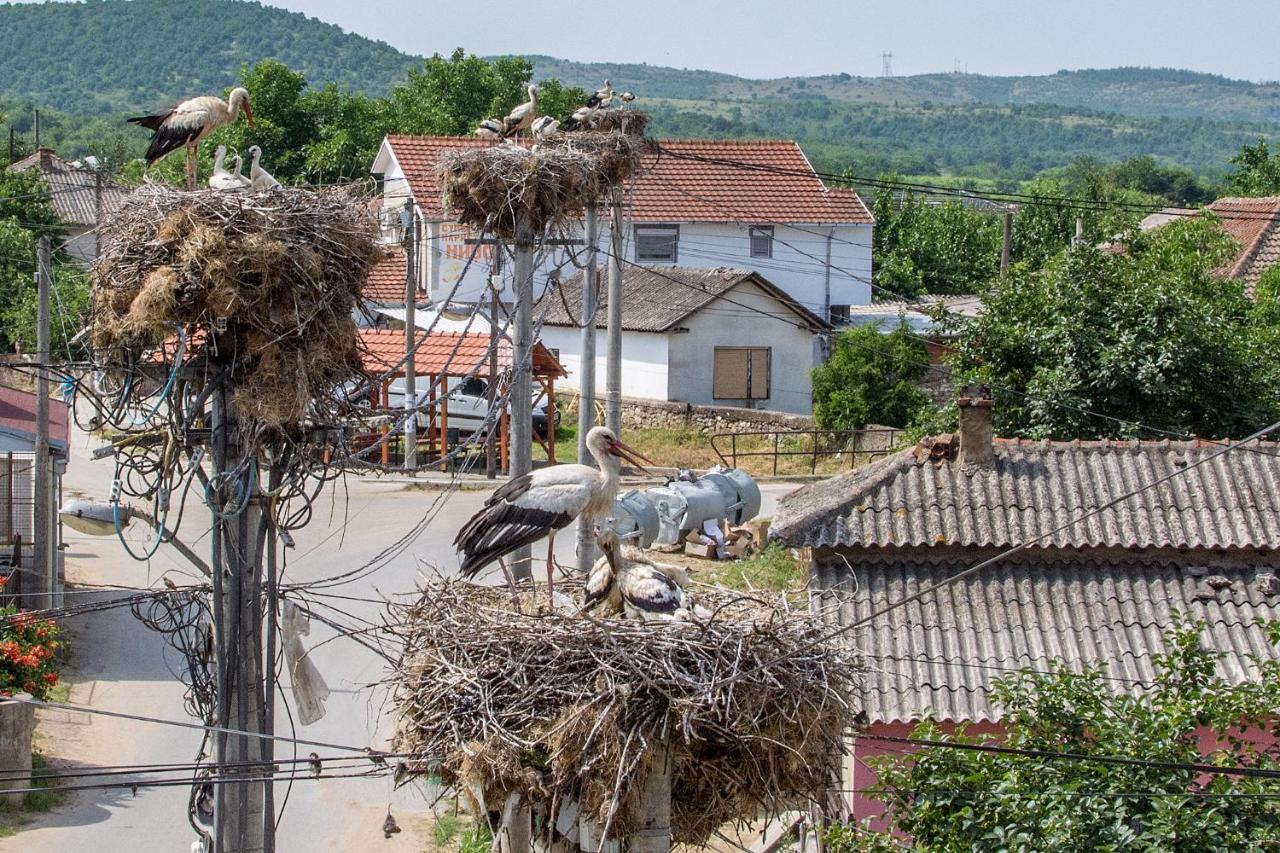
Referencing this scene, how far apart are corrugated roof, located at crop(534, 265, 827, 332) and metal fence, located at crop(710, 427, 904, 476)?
3001mm

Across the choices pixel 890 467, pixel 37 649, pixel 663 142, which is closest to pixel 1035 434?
pixel 890 467

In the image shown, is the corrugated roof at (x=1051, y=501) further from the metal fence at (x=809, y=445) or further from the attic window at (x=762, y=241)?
the attic window at (x=762, y=241)

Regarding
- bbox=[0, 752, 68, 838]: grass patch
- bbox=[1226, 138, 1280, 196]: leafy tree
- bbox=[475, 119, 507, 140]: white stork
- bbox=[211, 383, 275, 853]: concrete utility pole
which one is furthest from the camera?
bbox=[1226, 138, 1280, 196]: leafy tree

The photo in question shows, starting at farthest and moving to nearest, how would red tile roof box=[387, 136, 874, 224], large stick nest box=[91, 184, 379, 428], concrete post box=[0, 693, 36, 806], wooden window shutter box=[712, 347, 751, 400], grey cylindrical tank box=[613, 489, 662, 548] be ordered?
red tile roof box=[387, 136, 874, 224] < wooden window shutter box=[712, 347, 751, 400] < grey cylindrical tank box=[613, 489, 662, 548] < concrete post box=[0, 693, 36, 806] < large stick nest box=[91, 184, 379, 428]

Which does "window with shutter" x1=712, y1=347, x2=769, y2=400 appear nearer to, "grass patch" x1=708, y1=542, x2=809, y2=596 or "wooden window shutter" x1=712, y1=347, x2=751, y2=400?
"wooden window shutter" x1=712, y1=347, x2=751, y2=400

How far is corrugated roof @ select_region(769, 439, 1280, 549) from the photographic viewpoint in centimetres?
1318

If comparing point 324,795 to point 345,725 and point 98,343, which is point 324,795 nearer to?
point 345,725

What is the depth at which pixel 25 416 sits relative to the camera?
69.6ft

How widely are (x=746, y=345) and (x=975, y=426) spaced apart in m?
19.7

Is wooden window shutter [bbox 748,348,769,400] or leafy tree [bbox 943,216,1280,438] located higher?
leafy tree [bbox 943,216,1280,438]

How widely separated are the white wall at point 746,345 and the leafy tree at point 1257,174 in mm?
16797

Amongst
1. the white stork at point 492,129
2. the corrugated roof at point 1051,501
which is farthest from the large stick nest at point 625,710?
the white stork at point 492,129

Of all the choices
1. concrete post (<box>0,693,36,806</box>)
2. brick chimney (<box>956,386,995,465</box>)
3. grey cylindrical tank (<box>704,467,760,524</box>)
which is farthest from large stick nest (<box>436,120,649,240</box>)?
grey cylindrical tank (<box>704,467,760,524</box>)

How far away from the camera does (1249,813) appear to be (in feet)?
28.7
